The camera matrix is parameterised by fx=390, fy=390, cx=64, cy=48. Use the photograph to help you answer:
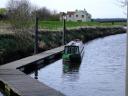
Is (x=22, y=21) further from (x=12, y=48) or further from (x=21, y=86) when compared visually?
(x=21, y=86)

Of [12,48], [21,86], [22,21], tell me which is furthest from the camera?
[22,21]

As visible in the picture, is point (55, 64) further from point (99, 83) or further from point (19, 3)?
point (19, 3)

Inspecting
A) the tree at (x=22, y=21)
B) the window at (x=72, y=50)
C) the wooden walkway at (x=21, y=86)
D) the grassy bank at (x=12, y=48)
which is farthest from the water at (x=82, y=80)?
the tree at (x=22, y=21)

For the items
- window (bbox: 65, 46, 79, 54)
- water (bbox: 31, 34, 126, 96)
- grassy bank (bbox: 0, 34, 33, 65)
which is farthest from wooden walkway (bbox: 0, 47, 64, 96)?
window (bbox: 65, 46, 79, 54)

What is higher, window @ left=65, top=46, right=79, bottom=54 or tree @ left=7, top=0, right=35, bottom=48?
tree @ left=7, top=0, right=35, bottom=48

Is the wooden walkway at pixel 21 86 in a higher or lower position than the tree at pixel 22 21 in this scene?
lower

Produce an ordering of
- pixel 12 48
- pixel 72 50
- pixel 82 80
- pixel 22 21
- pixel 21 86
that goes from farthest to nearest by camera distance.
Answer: pixel 22 21 < pixel 72 50 < pixel 12 48 < pixel 82 80 < pixel 21 86

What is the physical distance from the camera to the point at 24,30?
43.0 metres

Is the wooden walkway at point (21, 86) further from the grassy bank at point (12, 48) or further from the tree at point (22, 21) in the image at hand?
the tree at point (22, 21)

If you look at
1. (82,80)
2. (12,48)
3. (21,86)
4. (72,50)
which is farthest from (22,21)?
(21,86)

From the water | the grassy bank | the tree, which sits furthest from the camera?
the tree

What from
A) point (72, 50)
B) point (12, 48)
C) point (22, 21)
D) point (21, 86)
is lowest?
point (72, 50)

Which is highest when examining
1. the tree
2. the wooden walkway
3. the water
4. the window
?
the tree

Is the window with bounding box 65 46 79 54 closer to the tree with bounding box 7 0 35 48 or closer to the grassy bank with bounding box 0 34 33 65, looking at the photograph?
the grassy bank with bounding box 0 34 33 65
